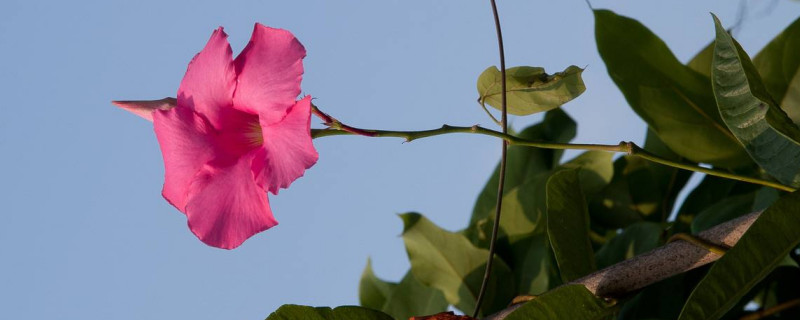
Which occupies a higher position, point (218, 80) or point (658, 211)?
point (218, 80)

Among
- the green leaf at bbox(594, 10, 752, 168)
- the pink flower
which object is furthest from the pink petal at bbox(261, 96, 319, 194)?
the green leaf at bbox(594, 10, 752, 168)

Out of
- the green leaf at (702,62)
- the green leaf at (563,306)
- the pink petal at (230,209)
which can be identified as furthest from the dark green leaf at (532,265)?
the pink petal at (230,209)

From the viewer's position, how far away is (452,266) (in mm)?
1088

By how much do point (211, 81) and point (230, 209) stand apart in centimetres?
11

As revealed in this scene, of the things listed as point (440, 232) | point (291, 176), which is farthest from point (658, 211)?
point (291, 176)

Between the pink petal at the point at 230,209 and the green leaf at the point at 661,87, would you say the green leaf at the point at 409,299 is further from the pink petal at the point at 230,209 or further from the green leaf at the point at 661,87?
the pink petal at the point at 230,209

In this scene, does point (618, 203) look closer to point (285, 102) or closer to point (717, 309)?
point (717, 309)

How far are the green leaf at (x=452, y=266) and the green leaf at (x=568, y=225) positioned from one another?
269mm

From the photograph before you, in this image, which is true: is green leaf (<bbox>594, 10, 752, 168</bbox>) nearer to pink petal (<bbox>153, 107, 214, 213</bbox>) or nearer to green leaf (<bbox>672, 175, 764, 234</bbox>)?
green leaf (<bbox>672, 175, 764, 234</bbox>)

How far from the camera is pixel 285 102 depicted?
1.98ft

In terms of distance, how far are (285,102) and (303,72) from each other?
0.03 metres

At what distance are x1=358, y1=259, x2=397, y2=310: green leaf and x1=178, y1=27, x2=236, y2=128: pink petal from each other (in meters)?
0.82

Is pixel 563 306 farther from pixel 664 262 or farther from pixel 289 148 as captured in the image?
pixel 289 148

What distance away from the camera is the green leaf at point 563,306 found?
625 mm
